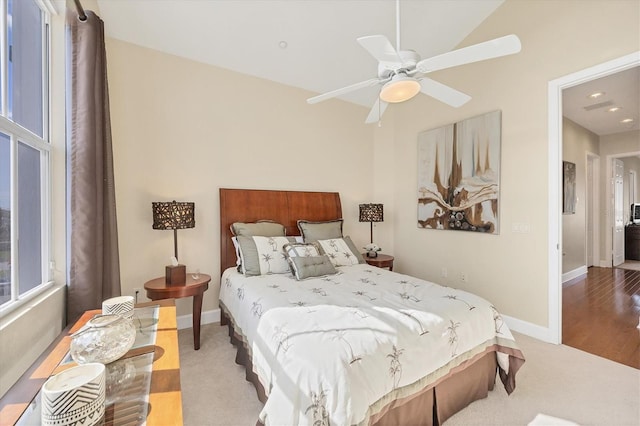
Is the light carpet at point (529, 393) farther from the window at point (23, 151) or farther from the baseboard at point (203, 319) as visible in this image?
the window at point (23, 151)

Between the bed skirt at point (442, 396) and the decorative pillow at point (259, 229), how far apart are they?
1.30 metres

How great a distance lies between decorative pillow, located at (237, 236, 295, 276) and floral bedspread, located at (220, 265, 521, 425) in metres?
0.40

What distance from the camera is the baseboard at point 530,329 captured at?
283 cm

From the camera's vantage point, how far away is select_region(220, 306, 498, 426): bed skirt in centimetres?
151

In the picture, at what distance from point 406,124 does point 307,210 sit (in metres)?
2.09

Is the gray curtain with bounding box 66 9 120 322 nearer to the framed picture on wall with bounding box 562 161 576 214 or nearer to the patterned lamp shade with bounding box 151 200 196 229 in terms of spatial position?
the patterned lamp shade with bounding box 151 200 196 229

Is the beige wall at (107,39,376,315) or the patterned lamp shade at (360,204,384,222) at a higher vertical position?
the beige wall at (107,39,376,315)

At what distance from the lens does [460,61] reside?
1862 mm

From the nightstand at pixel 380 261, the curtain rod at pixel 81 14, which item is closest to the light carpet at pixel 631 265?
the nightstand at pixel 380 261

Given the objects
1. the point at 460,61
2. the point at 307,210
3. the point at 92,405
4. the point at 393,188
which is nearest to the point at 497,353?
the point at 460,61

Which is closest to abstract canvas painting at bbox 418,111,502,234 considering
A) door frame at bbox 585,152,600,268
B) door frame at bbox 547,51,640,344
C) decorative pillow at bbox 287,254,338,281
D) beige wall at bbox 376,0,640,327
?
beige wall at bbox 376,0,640,327

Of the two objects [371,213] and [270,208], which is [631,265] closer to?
[371,213]

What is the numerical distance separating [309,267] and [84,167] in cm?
196

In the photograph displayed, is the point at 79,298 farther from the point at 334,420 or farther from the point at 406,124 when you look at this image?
the point at 406,124
